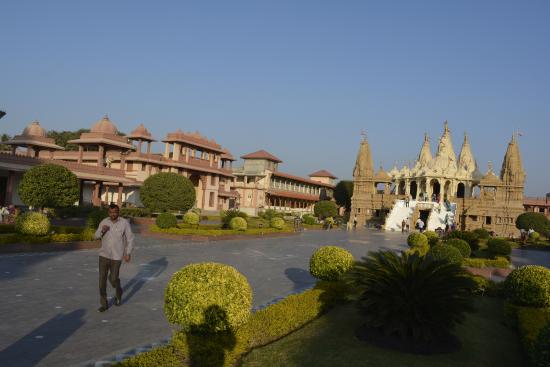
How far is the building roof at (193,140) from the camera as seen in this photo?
52.1 metres

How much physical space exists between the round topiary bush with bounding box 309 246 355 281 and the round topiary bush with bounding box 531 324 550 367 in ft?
19.9

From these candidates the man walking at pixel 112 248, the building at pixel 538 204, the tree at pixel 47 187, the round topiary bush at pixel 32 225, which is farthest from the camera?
the building at pixel 538 204

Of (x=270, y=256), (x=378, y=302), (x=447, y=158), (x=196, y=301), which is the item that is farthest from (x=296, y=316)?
(x=447, y=158)

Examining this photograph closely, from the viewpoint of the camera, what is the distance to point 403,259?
28.1 ft

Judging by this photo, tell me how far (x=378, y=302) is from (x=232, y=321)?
106 inches

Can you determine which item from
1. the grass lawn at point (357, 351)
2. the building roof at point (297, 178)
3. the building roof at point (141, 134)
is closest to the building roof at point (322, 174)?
the building roof at point (297, 178)

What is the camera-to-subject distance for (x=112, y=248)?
29.6ft

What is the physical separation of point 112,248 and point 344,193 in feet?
251

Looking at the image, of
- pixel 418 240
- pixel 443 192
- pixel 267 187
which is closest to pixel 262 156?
pixel 267 187

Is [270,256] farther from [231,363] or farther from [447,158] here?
[447,158]

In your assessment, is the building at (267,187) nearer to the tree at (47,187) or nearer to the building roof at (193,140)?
the building roof at (193,140)

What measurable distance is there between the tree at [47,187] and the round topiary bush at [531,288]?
76.1 feet

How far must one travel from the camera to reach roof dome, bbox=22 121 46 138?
4306 cm

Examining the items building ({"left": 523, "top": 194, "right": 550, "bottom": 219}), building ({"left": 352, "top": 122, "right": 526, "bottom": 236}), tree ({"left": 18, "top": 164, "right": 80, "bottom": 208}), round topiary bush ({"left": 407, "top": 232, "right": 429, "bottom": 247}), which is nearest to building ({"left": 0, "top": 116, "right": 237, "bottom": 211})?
tree ({"left": 18, "top": 164, "right": 80, "bottom": 208})
